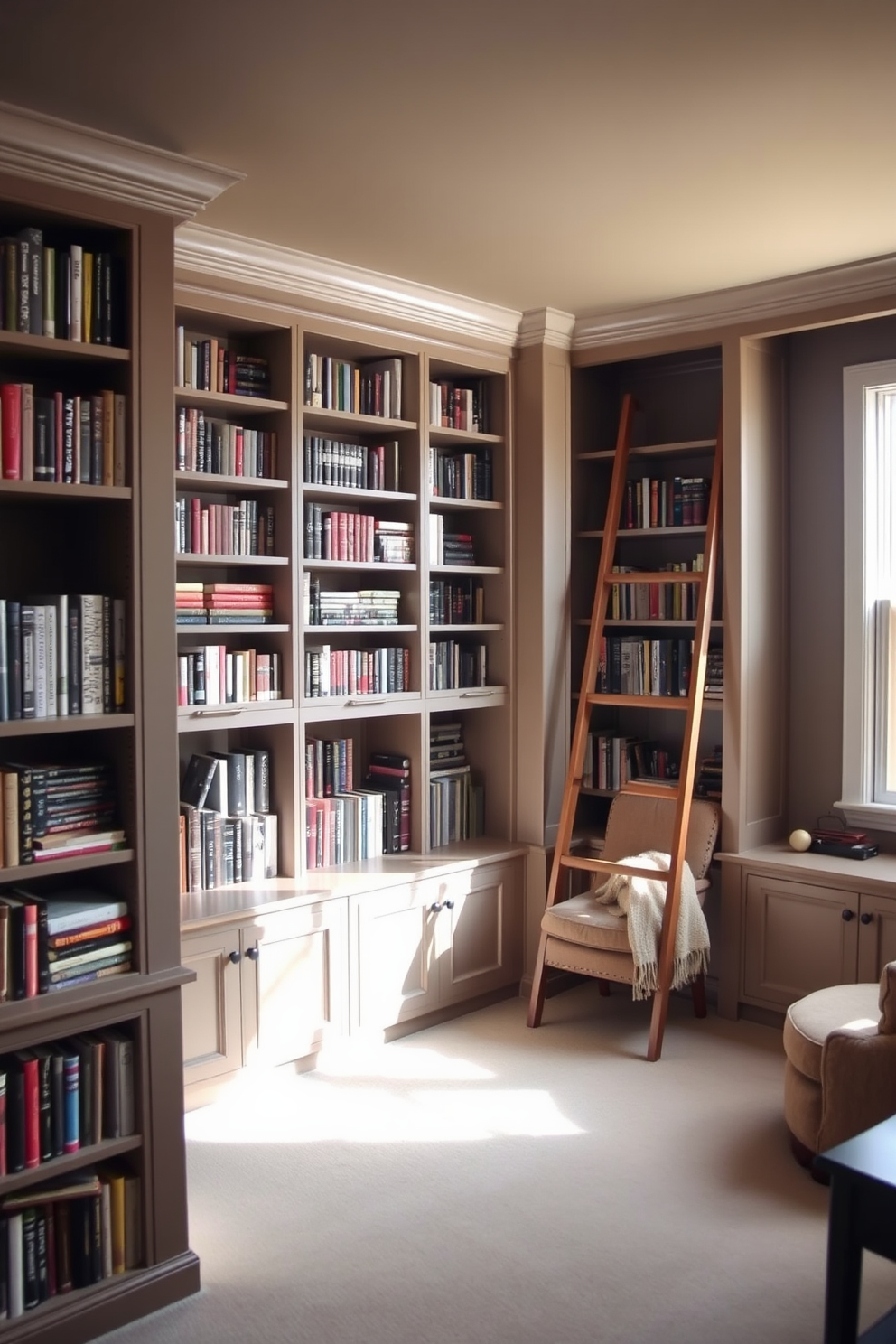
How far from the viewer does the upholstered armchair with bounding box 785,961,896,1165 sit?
2.98 meters

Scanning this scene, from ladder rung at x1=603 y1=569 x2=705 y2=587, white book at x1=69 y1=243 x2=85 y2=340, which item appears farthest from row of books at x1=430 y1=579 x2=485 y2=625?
white book at x1=69 y1=243 x2=85 y2=340

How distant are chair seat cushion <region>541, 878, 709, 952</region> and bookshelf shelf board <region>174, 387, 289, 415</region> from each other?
7.13 ft

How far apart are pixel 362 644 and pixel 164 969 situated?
81.8 inches

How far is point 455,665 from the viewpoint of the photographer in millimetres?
4719

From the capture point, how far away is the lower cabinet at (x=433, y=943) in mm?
4102

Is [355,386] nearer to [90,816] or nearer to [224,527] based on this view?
[224,527]

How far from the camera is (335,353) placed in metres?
4.34

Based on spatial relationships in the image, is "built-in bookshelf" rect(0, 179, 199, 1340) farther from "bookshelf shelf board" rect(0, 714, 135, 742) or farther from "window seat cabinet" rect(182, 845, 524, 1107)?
"window seat cabinet" rect(182, 845, 524, 1107)

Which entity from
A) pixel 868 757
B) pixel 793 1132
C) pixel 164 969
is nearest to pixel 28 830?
pixel 164 969

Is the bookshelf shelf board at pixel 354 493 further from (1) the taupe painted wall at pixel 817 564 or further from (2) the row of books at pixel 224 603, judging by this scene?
(1) the taupe painted wall at pixel 817 564

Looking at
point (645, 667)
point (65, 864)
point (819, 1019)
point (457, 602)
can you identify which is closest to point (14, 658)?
point (65, 864)

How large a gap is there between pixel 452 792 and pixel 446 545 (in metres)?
1.06

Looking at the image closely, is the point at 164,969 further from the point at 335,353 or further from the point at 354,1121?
the point at 335,353

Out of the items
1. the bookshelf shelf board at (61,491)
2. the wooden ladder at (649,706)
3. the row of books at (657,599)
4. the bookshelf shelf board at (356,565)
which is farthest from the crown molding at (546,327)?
the bookshelf shelf board at (61,491)
